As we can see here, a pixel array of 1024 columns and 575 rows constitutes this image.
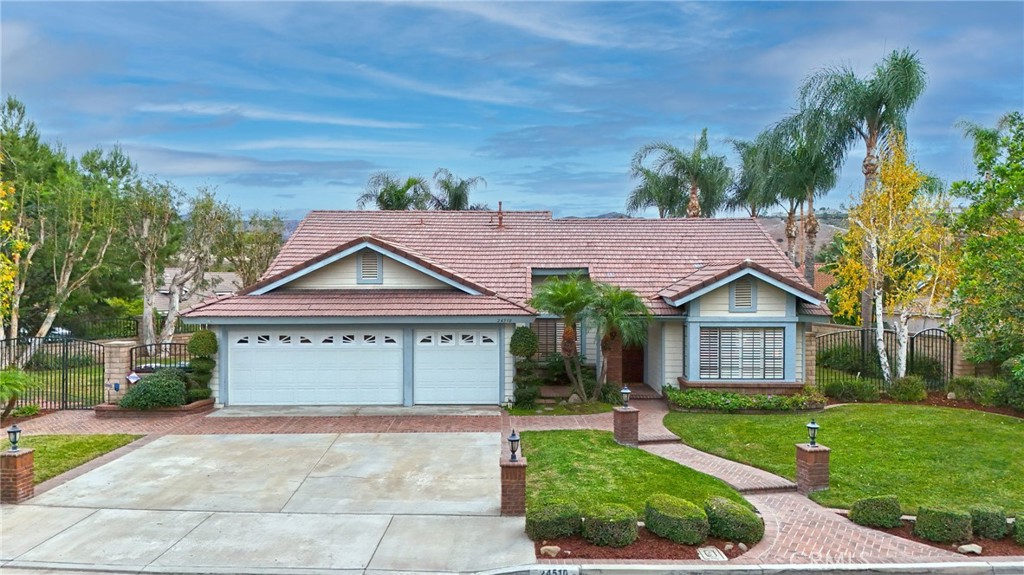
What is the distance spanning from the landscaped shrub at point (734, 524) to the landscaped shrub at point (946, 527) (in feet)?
6.79

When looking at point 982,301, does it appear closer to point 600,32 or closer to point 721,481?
point 721,481

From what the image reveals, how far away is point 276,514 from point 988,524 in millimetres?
9529

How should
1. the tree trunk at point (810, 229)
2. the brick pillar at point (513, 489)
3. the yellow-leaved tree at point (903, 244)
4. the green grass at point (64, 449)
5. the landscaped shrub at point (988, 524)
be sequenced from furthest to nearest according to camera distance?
the tree trunk at point (810, 229) < the yellow-leaved tree at point (903, 244) < the green grass at point (64, 449) < the brick pillar at point (513, 489) < the landscaped shrub at point (988, 524)

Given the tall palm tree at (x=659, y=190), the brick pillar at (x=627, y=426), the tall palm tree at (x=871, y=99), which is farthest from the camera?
the tall palm tree at (x=659, y=190)

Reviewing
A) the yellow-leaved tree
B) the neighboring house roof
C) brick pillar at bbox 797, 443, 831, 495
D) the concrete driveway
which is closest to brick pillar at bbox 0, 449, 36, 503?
the concrete driveway

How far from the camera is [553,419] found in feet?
51.2

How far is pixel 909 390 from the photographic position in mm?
17375

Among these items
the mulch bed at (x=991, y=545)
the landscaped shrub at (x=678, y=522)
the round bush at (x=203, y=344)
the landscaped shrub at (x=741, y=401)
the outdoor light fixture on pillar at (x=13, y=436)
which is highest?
the round bush at (x=203, y=344)

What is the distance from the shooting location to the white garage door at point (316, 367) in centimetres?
1697

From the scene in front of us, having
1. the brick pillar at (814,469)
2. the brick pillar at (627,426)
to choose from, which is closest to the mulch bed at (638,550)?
the brick pillar at (814,469)

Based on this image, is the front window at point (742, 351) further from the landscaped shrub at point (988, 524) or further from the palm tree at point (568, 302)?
the landscaped shrub at point (988, 524)

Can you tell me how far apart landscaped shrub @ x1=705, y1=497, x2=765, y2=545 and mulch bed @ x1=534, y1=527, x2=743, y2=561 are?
0.12 m

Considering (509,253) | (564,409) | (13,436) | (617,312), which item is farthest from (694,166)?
(13,436)

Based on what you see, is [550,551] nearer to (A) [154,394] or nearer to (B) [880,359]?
(A) [154,394]
